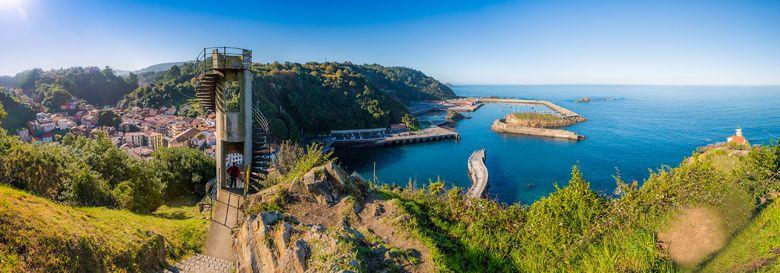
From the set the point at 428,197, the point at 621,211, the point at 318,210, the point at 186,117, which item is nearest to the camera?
the point at 621,211

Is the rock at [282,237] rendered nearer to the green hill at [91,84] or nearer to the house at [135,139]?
the house at [135,139]

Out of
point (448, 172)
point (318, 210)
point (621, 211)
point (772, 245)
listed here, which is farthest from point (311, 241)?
point (448, 172)

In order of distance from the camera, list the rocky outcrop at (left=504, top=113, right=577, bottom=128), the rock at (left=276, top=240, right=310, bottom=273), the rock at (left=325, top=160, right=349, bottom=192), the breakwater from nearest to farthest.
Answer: the rock at (left=276, top=240, right=310, bottom=273)
the rock at (left=325, top=160, right=349, bottom=192)
the breakwater
the rocky outcrop at (left=504, top=113, right=577, bottom=128)

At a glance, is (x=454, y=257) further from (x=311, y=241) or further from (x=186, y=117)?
(x=186, y=117)

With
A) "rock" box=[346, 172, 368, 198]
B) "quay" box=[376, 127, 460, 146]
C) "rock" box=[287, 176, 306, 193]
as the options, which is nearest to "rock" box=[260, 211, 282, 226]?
"rock" box=[287, 176, 306, 193]

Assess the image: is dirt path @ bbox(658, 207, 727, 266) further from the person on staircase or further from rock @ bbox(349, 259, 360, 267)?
the person on staircase

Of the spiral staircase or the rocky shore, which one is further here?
the rocky shore

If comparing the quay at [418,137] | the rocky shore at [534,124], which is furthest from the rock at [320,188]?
the rocky shore at [534,124]
